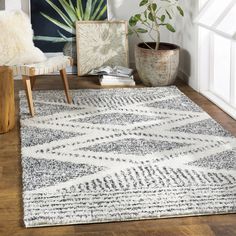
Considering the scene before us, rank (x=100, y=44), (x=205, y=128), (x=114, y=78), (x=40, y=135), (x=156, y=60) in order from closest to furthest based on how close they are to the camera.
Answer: (x=40, y=135), (x=205, y=128), (x=156, y=60), (x=114, y=78), (x=100, y=44)

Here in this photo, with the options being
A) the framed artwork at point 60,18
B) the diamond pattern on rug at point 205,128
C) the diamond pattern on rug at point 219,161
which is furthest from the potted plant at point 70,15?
the diamond pattern on rug at point 219,161

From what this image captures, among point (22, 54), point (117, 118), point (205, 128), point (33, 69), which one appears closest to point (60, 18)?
point (22, 54)

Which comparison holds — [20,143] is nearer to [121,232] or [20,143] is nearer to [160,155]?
[160,155]

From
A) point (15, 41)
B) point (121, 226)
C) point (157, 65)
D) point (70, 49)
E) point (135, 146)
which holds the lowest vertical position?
point (121, 226)

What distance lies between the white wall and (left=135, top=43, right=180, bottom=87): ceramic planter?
0.15 meters

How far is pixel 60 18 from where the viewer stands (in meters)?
5.41

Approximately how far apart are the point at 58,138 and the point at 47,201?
0.98m

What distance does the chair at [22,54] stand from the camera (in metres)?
3.97

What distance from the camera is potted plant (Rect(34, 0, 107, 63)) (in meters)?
5.38

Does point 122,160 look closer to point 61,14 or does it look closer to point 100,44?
point 100,44

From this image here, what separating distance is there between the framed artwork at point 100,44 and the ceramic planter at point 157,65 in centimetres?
45

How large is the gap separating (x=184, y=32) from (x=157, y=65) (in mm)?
523

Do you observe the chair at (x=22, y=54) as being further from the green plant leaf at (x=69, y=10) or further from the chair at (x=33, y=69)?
the green plant leaf at (x=69, y=10)

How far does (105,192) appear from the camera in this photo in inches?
106
